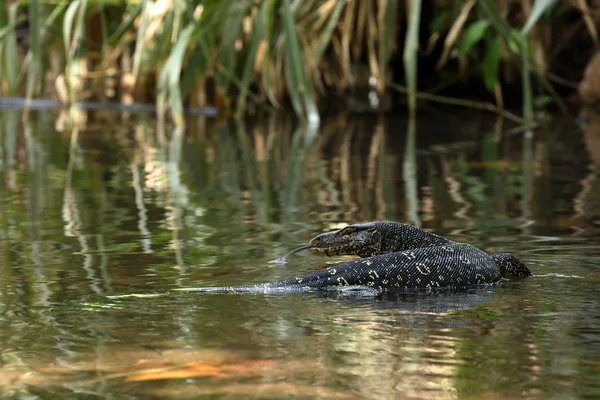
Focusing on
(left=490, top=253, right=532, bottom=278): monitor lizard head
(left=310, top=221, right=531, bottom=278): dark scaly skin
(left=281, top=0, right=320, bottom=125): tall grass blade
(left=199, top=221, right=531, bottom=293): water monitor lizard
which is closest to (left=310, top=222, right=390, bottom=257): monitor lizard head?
(left=310, top=221, right=531, bottom=278): dark scaly skin

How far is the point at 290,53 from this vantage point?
7.90 meters

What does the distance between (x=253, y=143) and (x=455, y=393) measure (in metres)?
6.55

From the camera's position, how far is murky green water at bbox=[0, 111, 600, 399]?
2541 millimetres

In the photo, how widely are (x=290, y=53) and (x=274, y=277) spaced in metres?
4.35

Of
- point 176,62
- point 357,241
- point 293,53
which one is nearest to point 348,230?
point 357,241

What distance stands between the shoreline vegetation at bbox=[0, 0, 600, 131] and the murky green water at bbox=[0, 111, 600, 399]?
872 mm

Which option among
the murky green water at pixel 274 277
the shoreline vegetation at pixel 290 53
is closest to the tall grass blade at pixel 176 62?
the shoreline vegetation at pixel 290 53

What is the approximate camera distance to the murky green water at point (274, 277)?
2.54 m

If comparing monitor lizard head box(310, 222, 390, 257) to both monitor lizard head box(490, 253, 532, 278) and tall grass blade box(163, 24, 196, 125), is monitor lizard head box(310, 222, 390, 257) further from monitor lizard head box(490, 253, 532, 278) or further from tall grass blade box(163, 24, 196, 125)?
tall grass blade box(163, 24, 196, 125)

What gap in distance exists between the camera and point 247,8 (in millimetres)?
9594

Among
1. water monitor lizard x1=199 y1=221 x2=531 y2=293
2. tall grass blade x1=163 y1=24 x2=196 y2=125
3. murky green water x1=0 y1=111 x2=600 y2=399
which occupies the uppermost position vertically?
tall grass blade x1=163 y1=24 x2=196 y2=125

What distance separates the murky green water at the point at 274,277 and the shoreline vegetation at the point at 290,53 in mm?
872

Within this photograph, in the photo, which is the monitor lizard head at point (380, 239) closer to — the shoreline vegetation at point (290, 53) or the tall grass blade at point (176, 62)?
the shoreline vegetation at point (290, 53)

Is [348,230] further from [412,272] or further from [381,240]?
[412,272]
